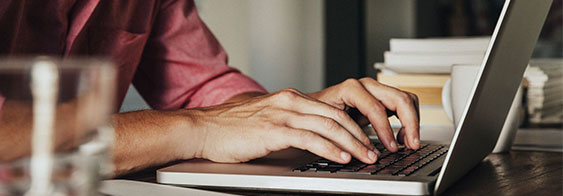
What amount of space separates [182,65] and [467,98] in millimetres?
653

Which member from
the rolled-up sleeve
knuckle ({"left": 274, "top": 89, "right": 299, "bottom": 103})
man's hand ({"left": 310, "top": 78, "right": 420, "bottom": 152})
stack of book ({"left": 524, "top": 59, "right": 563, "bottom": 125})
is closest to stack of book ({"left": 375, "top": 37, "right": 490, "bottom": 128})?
stack of book ({"left": 524, "top": 59, "right": 563, "bottom": 125})

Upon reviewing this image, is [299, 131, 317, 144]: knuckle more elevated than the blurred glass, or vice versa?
the blurred glass

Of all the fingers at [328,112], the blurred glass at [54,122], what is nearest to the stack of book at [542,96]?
the fingers at [328,112]

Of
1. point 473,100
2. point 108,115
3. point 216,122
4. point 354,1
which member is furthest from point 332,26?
point 108,115

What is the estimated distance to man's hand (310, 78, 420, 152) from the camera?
81cm

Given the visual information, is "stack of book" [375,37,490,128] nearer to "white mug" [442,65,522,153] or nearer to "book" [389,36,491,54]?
"book" [389,36,491,54]

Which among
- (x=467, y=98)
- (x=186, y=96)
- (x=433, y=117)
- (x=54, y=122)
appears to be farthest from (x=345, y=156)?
(x=186, y=96)

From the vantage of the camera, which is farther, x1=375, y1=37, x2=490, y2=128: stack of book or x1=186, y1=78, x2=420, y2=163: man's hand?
x1=375, y1=37, x2=490, y2=128: stack of book

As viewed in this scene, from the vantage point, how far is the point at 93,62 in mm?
244

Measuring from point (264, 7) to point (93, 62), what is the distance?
3.40 m

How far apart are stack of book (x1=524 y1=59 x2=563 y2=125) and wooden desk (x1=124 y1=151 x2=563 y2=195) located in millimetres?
399

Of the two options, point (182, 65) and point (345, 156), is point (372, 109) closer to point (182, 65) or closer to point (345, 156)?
point (345, 156)

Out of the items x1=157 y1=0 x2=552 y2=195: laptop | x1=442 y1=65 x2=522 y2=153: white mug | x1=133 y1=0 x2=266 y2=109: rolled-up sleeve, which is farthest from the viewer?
x1=133 y1=0 x2=266 y2=109: rolled-up sleeve

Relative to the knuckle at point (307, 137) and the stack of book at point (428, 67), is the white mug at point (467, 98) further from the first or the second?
the knuckle at point (307, 137)
